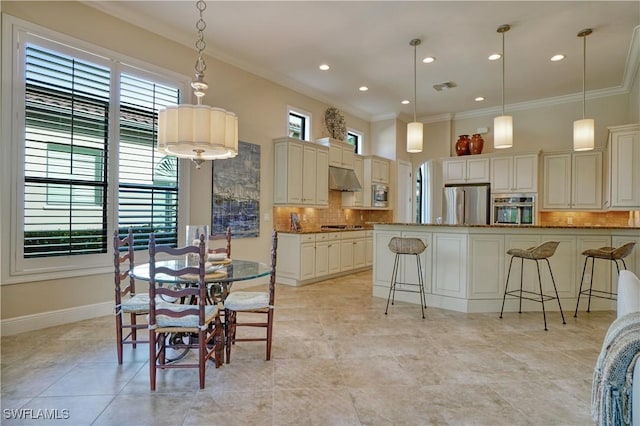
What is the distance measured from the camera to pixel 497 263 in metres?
4.27

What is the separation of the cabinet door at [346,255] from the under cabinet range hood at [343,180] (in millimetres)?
1038

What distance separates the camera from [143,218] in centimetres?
411

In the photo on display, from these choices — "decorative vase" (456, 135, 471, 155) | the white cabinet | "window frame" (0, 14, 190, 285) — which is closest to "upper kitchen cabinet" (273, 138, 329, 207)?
the white cabinet

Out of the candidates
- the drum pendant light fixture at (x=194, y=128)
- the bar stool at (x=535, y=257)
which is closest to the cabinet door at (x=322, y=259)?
the bar stool at (x=535, y=257)

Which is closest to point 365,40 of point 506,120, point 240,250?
point 506,120

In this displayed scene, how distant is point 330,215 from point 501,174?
11.4 feet

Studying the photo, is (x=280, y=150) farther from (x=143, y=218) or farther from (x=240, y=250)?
(x=143, y=218)

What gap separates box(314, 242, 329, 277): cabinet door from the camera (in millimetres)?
5809

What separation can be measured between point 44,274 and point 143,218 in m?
1.08

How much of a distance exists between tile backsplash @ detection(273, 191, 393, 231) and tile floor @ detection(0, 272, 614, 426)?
8.21ft

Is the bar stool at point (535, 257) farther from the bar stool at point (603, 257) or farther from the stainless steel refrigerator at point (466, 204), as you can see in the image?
the stainless steel refrigerator at point (466, 204)

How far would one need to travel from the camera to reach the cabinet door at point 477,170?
6.95 meters

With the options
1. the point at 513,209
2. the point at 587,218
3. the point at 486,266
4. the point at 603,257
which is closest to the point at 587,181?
the point at 587,218

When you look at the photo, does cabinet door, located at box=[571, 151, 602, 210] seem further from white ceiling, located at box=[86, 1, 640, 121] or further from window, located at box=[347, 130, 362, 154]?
window, located at box=[347, 130, 362, 154]
